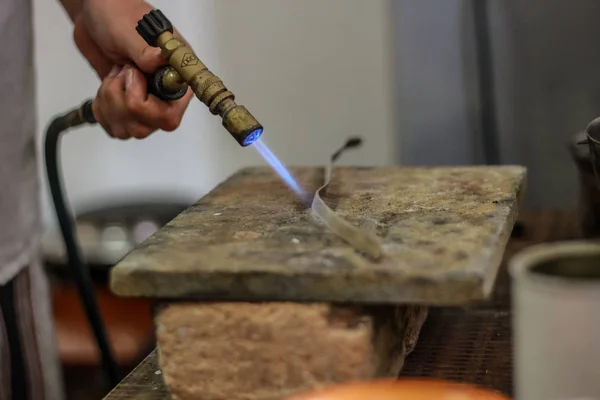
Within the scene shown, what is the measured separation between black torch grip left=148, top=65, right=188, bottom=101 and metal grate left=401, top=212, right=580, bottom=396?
A: 0.35 m

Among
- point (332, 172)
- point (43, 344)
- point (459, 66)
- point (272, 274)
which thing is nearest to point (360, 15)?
point (459, 66)

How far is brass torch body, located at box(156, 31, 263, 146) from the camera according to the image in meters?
0.72

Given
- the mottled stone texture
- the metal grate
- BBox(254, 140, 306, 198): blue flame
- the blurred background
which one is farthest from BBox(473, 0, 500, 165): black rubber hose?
BBox(254, 140, 306, 198): blue flame

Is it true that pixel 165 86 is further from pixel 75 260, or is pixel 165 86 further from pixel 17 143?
pixel 75 260

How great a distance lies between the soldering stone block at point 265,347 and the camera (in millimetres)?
601

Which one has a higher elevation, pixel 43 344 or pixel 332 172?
pixel 332 172

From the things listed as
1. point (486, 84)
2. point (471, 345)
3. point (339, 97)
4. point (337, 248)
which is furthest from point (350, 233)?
point (339, 97)

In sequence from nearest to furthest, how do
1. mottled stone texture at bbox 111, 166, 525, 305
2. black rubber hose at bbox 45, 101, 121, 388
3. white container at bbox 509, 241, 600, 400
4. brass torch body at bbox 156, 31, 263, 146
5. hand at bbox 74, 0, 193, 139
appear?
white container at bbox 509, 241, 600, 400 < mottled stone texture at bbox 111, 166, 525, 305 < brass torch body at bbox 156, 31, 263, 146 < hand at bbox 74, 0, 193, 139 < black rubber hose at bbox 45, 101, 121, 388

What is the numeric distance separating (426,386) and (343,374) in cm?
11

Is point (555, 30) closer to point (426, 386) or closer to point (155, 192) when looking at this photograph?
point (155, 192)

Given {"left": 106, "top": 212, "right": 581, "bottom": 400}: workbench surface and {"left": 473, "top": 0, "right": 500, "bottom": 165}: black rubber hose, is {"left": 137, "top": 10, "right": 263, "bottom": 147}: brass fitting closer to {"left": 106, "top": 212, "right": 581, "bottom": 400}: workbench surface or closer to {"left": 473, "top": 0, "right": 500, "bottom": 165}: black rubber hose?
{"left": 106, "top": 212, "right": 581, "bottom": 400}: workbench surface

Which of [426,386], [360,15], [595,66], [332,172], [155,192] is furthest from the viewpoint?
[155,192]

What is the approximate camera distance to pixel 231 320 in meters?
0.62

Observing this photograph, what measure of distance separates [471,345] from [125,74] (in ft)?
1.47
